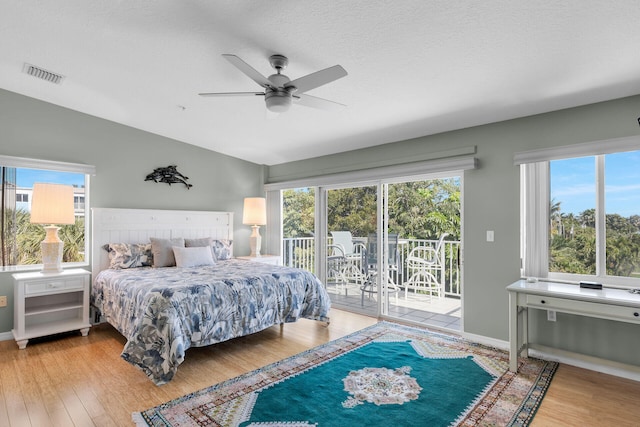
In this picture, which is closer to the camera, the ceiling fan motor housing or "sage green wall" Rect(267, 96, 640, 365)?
the ceiling fan motor housing

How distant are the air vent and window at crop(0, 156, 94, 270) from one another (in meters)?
1.00

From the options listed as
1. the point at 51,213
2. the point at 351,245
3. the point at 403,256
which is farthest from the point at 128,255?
the point at 403,256

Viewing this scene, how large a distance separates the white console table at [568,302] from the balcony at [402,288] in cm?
174

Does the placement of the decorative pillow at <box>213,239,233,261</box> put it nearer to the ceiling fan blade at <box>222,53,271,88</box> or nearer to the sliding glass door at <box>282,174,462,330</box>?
the sliding glass door at <box>282,174,462,330</box>

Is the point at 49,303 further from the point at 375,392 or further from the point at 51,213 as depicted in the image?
the point at 375,392

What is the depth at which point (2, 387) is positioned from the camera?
103 inches

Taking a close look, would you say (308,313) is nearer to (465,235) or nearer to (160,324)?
(160,324)

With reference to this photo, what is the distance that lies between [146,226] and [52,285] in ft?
4.27

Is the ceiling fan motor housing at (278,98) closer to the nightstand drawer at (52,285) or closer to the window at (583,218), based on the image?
the window at (583,218)

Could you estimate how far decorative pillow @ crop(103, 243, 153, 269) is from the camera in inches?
166

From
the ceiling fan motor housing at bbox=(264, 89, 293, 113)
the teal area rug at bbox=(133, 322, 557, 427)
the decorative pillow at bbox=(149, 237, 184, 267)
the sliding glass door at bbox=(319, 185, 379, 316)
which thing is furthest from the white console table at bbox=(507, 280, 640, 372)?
the decorative pillow at bbox=(149, 237, 184, 267)

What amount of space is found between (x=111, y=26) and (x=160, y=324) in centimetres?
229

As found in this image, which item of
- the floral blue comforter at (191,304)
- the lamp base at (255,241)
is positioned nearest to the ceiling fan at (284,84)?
the floral blue comforter at (191,304)

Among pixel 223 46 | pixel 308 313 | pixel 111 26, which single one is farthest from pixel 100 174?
pixel 308 313
